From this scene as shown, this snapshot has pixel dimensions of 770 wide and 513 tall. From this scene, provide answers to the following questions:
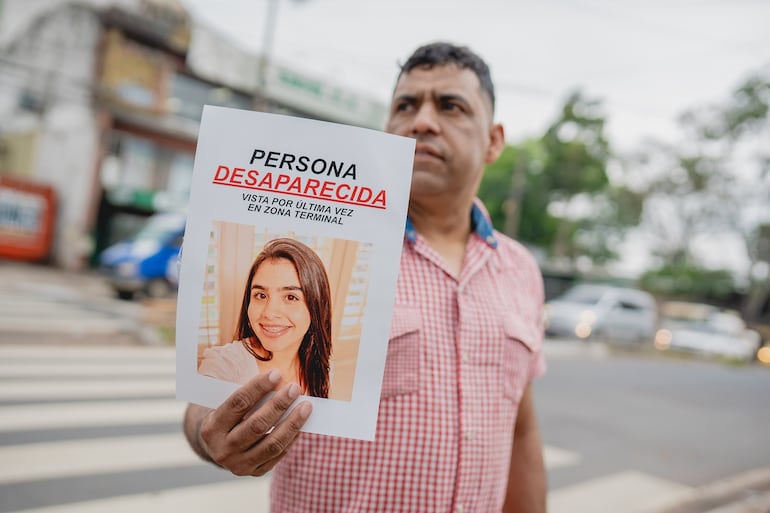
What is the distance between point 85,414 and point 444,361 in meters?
4.59

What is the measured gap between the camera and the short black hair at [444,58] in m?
1.49

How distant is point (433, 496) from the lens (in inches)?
52.5

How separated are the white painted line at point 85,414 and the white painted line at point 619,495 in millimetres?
3182

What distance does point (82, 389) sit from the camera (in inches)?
226

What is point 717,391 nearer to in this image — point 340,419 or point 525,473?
point 525,473

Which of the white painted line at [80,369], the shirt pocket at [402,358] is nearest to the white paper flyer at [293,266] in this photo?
the shirt pocket at [402,358]

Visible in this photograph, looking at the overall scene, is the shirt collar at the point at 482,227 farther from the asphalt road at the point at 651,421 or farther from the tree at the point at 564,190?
the tree at the point at 564,190

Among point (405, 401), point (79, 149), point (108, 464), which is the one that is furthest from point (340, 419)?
point (79, 149)

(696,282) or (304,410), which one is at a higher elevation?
(696,282)

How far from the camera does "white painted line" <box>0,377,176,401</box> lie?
5.41 metres

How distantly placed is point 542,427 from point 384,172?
603 cm

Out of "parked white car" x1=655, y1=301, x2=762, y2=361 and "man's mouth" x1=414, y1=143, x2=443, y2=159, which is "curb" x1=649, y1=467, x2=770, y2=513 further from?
"parked white car" x1=655, y1=301, x2=762, y2=361

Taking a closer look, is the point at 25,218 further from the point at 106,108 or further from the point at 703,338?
the point at 703,338

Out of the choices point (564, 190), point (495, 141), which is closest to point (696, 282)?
point (564, 190)
